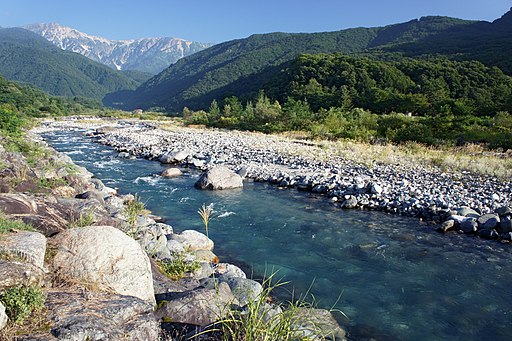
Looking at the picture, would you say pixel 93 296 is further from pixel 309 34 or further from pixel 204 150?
pixel 309 34

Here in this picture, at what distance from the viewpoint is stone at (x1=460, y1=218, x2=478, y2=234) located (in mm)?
8880

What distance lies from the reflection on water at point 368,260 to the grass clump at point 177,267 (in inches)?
54.4

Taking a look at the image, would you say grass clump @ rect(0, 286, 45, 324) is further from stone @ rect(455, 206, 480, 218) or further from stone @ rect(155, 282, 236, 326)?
stone @ rect(455, 206, 480, 218)

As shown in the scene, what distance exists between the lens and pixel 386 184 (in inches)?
495

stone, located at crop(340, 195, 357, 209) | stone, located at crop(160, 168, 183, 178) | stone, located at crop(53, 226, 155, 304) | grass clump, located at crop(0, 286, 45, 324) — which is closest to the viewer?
grass clump, located at crop(0, 286, 45, 324)

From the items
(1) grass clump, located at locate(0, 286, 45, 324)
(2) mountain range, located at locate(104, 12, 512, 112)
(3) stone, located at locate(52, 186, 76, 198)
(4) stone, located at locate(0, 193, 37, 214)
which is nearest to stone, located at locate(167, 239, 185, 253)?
(4) stone, located at locate(0, 193, 37, 214)

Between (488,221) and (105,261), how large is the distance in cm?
883

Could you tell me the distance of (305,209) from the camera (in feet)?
36.8

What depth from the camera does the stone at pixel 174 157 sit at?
19266 mm

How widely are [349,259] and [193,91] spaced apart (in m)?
134

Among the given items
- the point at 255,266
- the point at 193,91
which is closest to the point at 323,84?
the point at 255,266

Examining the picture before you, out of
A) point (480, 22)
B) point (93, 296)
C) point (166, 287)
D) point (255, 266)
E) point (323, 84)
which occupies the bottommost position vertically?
point (255, 266)

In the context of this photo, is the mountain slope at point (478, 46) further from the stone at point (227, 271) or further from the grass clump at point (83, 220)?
the grass clump at point (83, 220)

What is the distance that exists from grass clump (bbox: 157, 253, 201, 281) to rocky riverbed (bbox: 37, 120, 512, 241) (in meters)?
6.37
